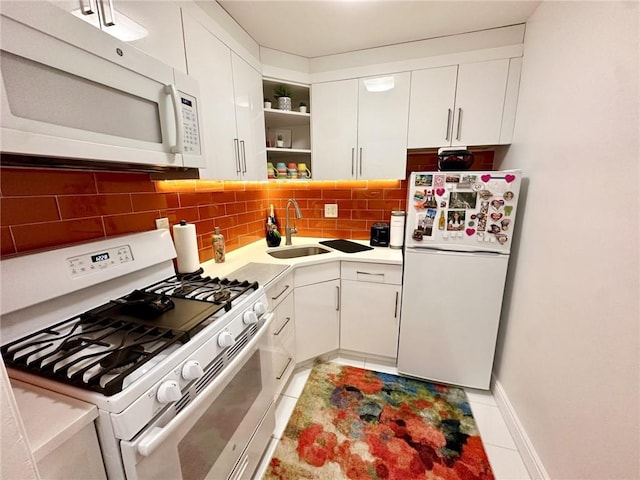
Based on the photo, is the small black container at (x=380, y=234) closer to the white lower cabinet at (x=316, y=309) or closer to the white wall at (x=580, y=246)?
the white lower cabinet at (x=316, y=309)

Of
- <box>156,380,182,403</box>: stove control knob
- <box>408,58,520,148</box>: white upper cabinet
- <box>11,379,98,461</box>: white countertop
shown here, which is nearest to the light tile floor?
<box>156,380,182,403</box>: stove control knob

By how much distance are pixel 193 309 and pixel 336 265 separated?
109cm

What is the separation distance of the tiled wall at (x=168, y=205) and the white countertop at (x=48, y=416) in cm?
49

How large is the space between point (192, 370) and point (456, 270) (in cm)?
151

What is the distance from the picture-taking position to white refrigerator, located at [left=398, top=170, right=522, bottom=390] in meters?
1.48

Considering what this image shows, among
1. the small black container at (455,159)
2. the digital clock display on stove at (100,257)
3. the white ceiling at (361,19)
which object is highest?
the white ceiling at (361,19)

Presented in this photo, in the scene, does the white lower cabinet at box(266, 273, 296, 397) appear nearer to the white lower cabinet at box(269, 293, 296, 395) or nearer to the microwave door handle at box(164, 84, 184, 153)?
the white lower cabinet at box(269, 293, 296, 395)

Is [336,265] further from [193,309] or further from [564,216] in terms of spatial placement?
[564,216]

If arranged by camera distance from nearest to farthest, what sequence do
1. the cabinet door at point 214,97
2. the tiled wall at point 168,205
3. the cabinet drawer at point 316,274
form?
the tiled wall at point 168,205, the cabinet door at point 214,97, the cabinet drawer at point 316,274

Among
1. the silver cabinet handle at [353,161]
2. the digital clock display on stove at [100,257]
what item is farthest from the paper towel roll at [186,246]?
the silver cabinet handle at [353,161]

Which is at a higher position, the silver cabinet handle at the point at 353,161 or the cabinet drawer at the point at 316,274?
the silver cabinet handle at the point at 353,161

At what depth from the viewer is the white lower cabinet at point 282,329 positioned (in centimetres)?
147

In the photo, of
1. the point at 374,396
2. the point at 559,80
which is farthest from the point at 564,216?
the point at 374,396

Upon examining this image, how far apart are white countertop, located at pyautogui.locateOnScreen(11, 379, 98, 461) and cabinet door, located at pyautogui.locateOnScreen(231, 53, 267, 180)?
1278 millimetres
